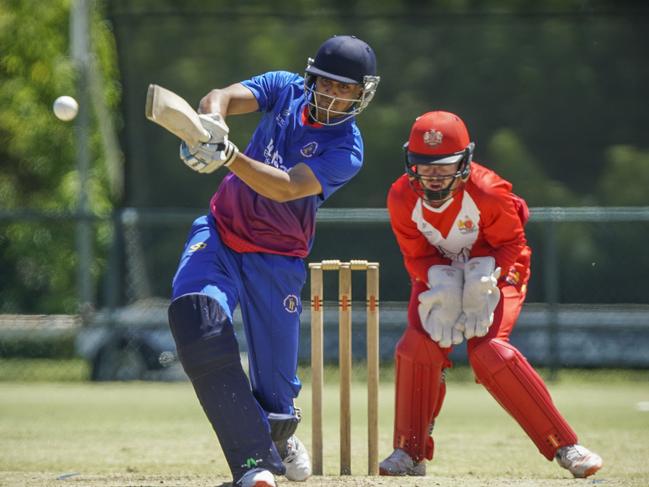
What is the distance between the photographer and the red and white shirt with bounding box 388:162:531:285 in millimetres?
4875

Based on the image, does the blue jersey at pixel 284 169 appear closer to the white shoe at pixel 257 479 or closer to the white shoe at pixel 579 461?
the white shoe at pixel 257 479

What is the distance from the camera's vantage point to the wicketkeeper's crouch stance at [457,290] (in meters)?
4.77

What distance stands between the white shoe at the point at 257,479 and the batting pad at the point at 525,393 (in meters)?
1.14

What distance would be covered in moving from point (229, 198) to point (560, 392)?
452 cm

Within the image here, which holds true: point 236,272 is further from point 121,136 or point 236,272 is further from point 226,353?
point 121,136

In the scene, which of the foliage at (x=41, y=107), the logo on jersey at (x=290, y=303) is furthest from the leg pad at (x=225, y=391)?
the foliage at (x=41, y=107)

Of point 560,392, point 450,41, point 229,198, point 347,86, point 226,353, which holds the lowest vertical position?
point 560,392

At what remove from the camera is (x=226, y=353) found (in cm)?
419

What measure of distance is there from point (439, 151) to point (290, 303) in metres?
0.84

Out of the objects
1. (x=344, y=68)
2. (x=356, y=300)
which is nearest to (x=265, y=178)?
(x=344, y=68)

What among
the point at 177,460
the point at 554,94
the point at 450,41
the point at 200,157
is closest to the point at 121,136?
the point at 450,41

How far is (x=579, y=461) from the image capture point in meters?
4.71

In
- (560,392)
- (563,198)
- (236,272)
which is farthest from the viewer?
(563,198)

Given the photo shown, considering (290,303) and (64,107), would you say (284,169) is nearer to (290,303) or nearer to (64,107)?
(290,303)
